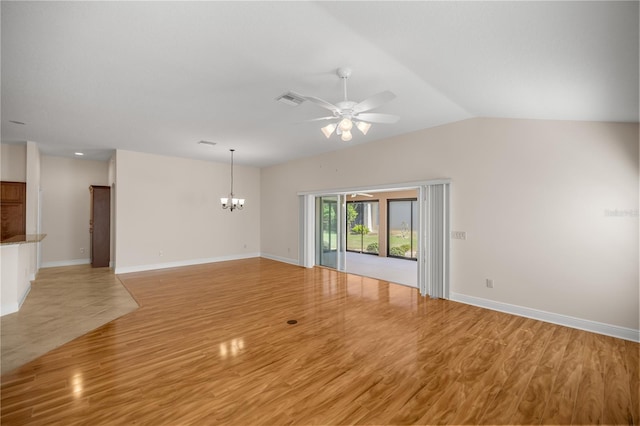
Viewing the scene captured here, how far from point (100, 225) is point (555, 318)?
1017 centimetres

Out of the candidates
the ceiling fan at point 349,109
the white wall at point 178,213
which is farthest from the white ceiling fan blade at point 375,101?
the white wall at point 178,213

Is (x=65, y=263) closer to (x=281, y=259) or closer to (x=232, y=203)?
(x=232, y=203)

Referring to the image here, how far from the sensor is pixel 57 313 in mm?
4160

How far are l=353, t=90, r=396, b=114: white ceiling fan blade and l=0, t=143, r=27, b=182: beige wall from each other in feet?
26.0

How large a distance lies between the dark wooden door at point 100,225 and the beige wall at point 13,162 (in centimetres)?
136

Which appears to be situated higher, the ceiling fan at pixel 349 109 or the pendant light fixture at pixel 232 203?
the ceiling fan at pixel 349 109

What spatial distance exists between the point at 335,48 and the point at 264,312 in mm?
3663

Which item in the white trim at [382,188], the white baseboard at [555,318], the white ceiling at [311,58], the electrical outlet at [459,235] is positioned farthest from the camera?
the white trim at [382,188]

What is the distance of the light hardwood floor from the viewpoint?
2125mm

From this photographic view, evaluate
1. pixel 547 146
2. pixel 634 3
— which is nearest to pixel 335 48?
pixel 634 3

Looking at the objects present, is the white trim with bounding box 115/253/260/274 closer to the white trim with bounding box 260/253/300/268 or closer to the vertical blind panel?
the white trim with bounding box 260/253/300/268

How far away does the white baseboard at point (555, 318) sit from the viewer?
11.0 ft

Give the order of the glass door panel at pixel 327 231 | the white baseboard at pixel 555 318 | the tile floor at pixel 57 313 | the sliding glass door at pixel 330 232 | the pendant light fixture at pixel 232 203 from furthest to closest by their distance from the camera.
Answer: the pendant light fixture at pixel 232 203
the glass door panel at pixel 327 231
the sliding glass door at pixel 330 232
the white baseboard at pixel 555 318
the tile floor at pixel 57 313

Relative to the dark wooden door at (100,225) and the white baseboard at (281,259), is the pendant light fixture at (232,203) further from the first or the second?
the dark wooden door at (100,225)
